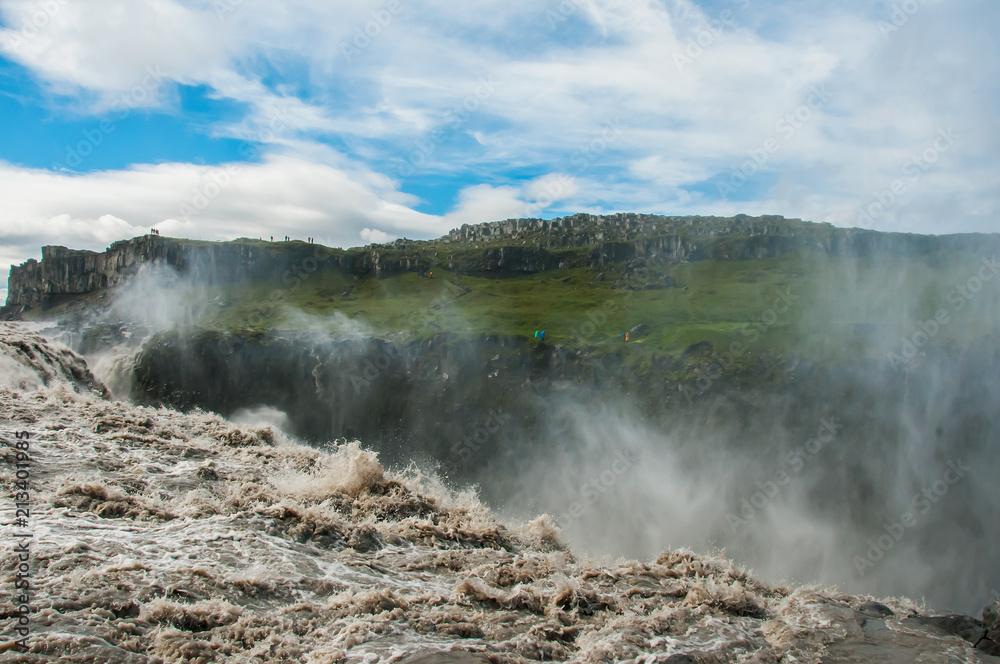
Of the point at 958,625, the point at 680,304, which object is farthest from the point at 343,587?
the point at 680,304

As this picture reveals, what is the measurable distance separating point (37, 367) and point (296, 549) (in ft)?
104

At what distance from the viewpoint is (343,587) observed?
47.0 feet

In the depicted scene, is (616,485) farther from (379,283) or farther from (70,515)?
(379,283)

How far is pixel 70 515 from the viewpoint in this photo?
15.6m

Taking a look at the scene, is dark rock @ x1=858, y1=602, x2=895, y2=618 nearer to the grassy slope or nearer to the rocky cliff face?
the grassy slope

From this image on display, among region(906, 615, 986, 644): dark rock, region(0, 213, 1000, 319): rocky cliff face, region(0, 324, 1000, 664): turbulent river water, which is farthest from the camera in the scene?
region(0, 213, 1000, 319): rocky cliff face

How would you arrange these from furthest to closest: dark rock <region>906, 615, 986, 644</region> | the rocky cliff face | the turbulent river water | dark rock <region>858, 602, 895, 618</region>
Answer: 1. the rocky cliff face
2. dark rock <region>858, 602, 895, 618</region>
3. dark rock <region>906, 615, 986, 644</region>
4. the turbulent river water

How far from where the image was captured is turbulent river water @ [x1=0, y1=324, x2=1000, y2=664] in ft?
37.8

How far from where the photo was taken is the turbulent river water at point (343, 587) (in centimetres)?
1151

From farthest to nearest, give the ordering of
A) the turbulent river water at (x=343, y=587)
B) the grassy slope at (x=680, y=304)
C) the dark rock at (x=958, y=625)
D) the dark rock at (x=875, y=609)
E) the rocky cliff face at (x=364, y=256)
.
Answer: the rocky cliff face at (x=364, y=256)
the grassy slope at (x=680, y=304)
the dark rock at (x=875, y=609)
the dark rock at (x=958, y=625)
the turbulent river water at (x=343, y=587)

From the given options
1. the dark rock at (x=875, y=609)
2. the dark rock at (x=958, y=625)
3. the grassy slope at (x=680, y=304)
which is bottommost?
the dark rock at (x=875, y=609)

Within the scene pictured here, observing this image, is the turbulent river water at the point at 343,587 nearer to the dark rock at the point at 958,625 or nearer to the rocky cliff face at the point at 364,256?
the dark rock at the point at 958,625

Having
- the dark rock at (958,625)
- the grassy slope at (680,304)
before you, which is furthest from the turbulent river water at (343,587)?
the grassy slope at (680,304)

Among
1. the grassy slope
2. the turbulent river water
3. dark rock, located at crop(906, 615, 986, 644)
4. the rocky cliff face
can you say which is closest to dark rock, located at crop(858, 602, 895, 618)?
the turbulent river water
